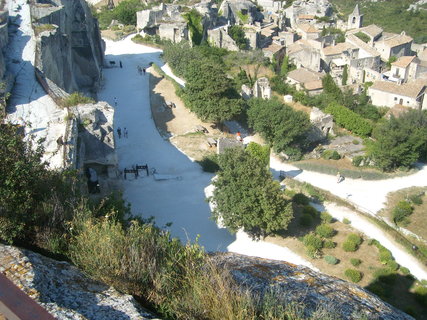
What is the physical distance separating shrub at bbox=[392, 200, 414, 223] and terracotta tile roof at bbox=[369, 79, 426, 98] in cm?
2009

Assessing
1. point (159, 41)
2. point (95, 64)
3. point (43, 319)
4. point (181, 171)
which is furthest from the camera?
point (159, 41)

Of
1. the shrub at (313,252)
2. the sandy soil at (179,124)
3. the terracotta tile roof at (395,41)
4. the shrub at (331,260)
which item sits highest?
the terracotta tile roof at (395,41)

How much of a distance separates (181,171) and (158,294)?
19.6 m

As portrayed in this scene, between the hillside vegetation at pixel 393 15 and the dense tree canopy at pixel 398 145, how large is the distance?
1647 inches

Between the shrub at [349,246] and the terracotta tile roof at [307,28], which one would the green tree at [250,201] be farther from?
the terracotta tile roof at [307,28]

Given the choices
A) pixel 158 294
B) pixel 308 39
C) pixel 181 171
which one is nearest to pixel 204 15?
pixel 308 39

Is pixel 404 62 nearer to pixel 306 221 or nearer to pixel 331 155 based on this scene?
pixel 331 155

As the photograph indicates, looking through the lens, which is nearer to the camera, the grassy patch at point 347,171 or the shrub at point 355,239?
the shrub at point 355,239

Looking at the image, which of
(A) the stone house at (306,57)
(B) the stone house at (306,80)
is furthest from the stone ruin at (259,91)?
(A) the stone house at (306,57)

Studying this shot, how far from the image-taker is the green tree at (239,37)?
177 ft

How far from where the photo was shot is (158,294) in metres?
6.70

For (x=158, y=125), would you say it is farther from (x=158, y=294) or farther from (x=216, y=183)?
(x=158, y=294)

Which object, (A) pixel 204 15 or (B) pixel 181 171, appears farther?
(A) pixel 204 15

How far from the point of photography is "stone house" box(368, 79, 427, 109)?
140 ft
